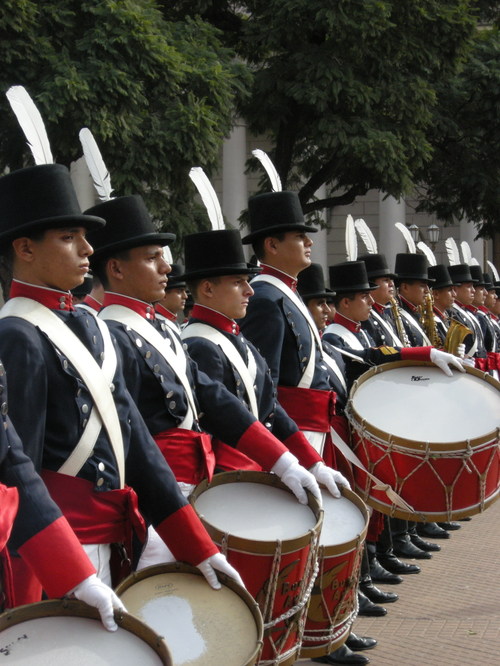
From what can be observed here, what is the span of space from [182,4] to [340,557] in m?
16.7

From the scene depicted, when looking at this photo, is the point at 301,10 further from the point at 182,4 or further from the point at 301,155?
the point at 301,155

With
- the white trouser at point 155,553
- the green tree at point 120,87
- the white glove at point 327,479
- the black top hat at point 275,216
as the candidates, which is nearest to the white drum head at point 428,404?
the white glove at point 327,479

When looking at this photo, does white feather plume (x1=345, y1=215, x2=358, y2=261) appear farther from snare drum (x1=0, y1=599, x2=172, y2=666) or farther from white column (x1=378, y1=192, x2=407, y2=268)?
white column (x1=378, y1=192, x2=407, y2=268)

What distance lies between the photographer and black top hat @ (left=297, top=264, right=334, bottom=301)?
793cm

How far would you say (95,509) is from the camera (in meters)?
3.45

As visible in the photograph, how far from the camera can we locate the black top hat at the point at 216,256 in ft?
17.0

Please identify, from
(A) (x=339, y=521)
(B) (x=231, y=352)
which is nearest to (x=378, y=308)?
(B) (x=231, y=352)

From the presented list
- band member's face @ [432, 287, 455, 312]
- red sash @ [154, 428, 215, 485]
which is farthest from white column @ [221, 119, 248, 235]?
red sash @ [154, 428, 215, 485]

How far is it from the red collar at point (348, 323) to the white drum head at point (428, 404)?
1567 mm

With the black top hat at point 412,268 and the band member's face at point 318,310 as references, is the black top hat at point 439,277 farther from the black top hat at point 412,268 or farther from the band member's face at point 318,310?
the band member's face at point 318,310

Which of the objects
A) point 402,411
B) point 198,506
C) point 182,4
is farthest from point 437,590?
point 182,4

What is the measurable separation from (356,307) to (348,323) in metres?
0.13

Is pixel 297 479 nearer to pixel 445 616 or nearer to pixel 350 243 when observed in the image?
pixel 445 616

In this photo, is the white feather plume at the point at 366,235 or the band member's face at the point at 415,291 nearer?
the white feather plume at the point at 366,235
